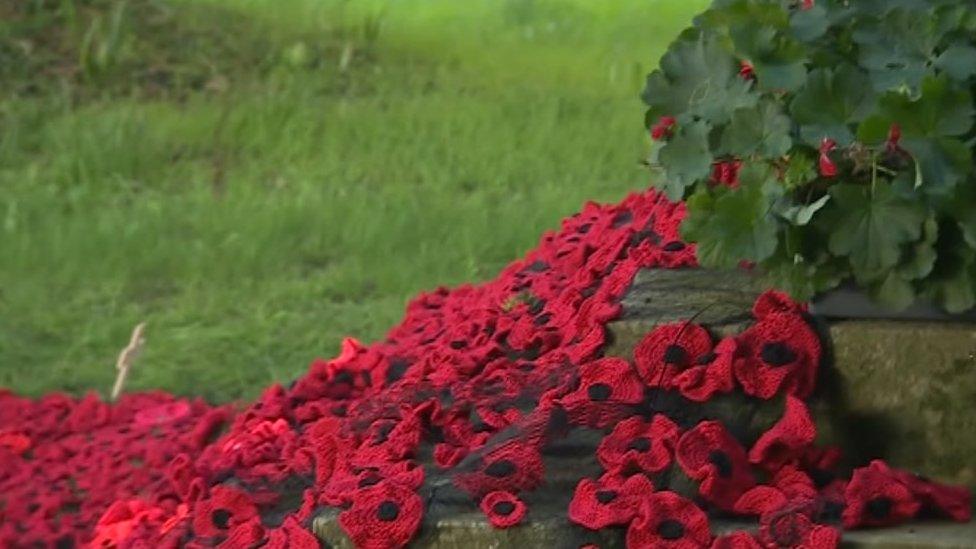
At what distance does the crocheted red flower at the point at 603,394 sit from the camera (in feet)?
9.13

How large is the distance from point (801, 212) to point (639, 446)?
45 cm

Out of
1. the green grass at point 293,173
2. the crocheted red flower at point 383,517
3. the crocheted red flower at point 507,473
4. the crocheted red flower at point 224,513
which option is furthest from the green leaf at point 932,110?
the green grass at point 293,173

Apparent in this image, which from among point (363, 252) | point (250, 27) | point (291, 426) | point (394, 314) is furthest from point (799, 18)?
point (250, 27)

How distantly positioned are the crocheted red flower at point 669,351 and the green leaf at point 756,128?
0.31 meters

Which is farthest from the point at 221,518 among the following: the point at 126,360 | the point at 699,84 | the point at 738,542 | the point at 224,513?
the point at 126,360

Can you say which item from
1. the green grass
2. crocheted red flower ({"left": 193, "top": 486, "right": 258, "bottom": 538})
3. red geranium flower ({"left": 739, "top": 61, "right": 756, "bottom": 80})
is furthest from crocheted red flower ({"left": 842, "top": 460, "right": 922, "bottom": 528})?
the green grass

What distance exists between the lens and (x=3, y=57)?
681 centimetres

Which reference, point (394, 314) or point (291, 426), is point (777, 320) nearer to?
point (291, 426)

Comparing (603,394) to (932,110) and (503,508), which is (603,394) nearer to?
(503,508)

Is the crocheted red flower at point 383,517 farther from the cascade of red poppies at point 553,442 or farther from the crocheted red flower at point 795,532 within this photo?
the crocheted red flower at point 795,532

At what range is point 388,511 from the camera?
2.67 meters

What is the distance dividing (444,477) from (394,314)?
2446 mm

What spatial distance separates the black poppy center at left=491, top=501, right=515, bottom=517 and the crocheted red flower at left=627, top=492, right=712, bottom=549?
0.19 meters

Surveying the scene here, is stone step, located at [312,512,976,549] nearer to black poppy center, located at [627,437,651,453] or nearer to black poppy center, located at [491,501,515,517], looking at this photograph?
black poppy center, located at [491,501,515,517]
